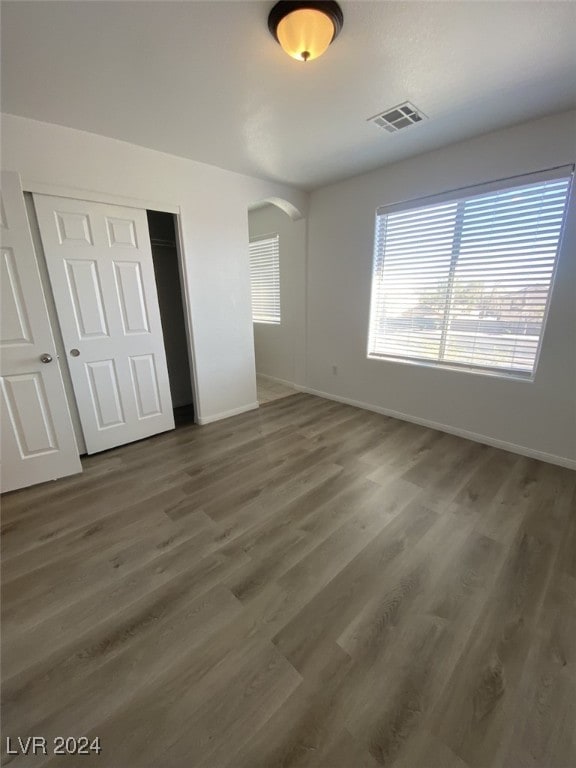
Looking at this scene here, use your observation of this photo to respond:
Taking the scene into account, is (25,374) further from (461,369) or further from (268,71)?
(461,369)

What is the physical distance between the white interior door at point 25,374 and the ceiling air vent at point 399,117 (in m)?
2.53

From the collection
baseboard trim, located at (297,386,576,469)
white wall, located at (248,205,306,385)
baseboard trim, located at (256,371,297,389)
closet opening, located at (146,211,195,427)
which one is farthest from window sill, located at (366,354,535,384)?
closet opening, located at (146,211,195,427)

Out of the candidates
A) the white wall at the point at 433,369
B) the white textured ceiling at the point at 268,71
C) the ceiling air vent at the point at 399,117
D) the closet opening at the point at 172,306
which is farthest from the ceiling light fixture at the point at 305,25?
the closet opening at the point at 172,306

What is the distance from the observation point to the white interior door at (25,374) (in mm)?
2061

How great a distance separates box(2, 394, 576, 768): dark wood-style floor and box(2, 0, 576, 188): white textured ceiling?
2.61m

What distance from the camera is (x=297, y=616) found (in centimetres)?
141

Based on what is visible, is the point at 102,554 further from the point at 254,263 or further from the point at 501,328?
the point at 254,263

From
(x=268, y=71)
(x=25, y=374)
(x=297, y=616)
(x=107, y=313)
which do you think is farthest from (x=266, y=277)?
(x=297, y=616)

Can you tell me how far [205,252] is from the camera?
3.14 metres

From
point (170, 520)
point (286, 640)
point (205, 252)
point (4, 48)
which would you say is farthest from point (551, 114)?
point (170, 520)

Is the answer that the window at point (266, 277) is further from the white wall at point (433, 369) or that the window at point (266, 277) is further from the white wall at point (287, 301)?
the white wall at point (433, 369)

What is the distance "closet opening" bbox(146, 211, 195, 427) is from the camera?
3520mm

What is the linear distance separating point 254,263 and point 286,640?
15.9 ft

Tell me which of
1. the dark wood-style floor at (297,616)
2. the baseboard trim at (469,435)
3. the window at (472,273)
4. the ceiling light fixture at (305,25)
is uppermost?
the ceiling light fixture at (305,25)
